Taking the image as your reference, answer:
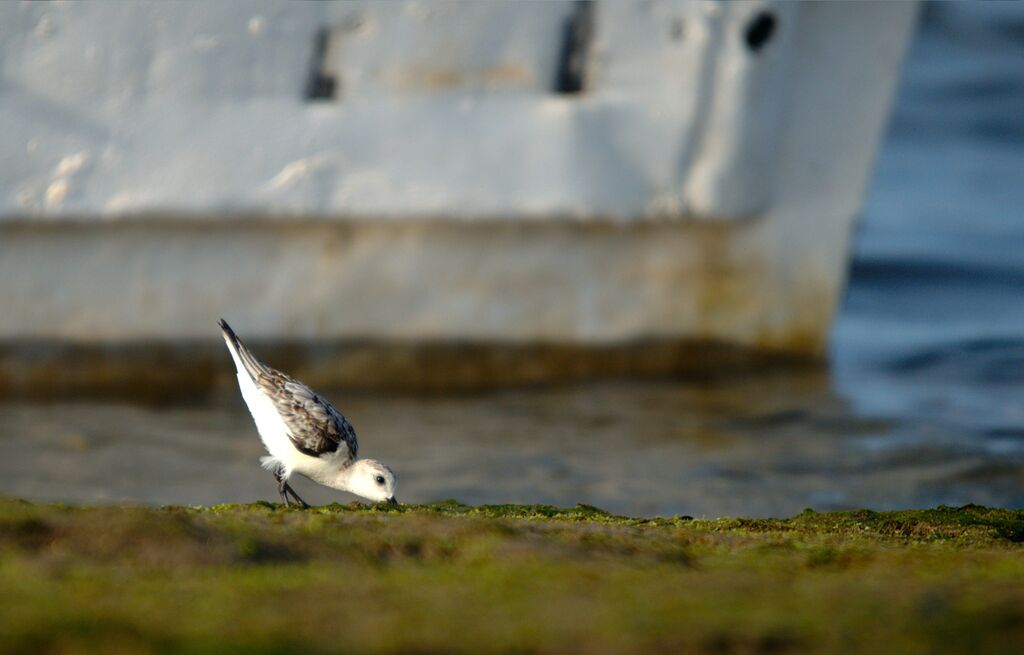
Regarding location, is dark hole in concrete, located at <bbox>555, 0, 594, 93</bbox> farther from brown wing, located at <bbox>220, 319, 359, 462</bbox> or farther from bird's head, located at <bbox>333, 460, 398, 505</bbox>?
bird's head, located at <bbox>333, 460, 398, 505</bbox>

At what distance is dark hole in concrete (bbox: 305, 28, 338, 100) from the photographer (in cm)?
923

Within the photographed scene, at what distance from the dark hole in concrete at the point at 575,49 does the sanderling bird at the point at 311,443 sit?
409cm

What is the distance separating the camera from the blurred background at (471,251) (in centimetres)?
892

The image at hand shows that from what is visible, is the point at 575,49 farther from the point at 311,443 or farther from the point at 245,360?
the point at 311,443

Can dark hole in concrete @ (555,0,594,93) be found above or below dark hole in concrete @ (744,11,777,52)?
below

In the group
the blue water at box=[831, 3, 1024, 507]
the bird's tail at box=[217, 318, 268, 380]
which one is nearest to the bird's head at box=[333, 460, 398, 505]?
the bird's tail at box=[217, 318, 268, 380]

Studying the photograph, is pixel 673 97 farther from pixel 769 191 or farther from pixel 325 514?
pixel 325 514

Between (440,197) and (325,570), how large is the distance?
624 cm

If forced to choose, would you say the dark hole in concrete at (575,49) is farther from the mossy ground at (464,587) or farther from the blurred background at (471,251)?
the mossy ground at (464,587)

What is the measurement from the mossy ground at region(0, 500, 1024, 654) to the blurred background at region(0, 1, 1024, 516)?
4.13 meters

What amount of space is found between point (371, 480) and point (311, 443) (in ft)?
1.08

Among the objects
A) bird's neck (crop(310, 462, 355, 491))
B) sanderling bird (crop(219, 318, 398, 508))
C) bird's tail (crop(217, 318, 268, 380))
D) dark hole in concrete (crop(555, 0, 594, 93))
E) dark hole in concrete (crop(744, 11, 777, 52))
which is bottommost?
bird's neck (crop(310, 462, 355, 491))

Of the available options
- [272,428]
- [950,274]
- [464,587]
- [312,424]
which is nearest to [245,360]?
[272,428]

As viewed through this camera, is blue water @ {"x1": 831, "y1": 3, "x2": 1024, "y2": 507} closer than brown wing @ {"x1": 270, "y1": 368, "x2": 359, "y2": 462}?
No
